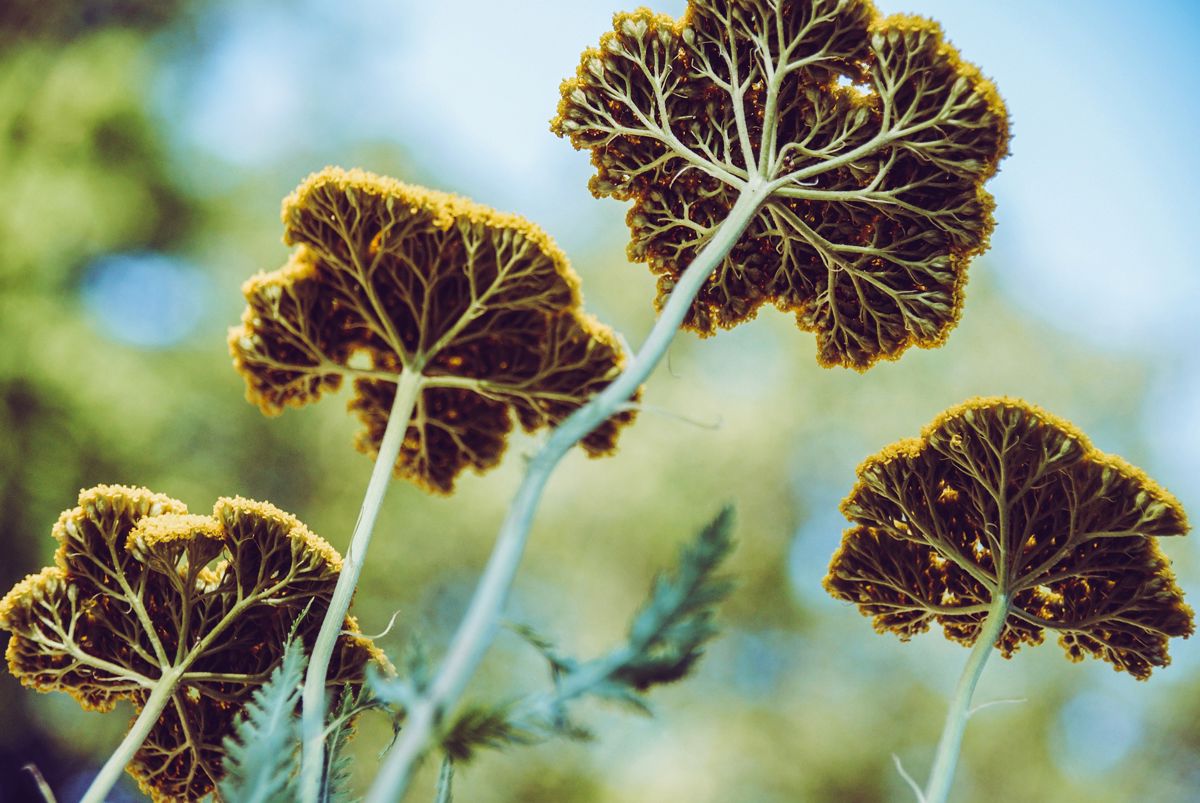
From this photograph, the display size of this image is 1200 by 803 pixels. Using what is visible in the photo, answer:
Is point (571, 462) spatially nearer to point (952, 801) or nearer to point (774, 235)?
point (952, 801)

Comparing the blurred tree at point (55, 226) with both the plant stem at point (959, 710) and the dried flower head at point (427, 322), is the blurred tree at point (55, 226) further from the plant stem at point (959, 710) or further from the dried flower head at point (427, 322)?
the plant stem at point (959, 710)

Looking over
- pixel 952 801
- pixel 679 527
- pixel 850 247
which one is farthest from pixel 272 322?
pixel 952 801

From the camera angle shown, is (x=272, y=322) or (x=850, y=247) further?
(x=272, y=322)

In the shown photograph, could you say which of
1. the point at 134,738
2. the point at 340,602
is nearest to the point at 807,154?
the point at 340,602

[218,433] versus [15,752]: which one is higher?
[218,433]

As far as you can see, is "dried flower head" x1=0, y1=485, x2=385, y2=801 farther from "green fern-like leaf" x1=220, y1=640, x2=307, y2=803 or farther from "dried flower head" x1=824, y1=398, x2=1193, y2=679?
"dried flower head" x1=824, y1=398, x2=1193, y2=679

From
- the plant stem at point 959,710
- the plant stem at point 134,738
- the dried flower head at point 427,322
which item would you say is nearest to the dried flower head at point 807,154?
the dried flower head at point 427,322

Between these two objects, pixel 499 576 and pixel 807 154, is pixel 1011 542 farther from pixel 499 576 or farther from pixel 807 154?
pixel 499 576
